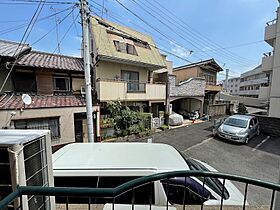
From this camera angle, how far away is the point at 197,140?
1093 cm

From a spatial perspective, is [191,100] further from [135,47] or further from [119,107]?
[119,107]

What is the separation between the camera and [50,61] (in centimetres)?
1138

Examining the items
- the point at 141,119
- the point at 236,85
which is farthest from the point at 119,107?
the point at 236,85

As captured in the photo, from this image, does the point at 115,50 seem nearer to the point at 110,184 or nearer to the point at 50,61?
the point at 50,61

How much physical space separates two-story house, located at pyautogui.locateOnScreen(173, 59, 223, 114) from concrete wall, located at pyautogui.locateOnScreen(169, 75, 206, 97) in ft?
6.33

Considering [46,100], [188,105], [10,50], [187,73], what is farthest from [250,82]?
[10,50]

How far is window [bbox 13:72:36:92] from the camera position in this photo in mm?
9635

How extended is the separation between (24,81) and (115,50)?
6.75 m

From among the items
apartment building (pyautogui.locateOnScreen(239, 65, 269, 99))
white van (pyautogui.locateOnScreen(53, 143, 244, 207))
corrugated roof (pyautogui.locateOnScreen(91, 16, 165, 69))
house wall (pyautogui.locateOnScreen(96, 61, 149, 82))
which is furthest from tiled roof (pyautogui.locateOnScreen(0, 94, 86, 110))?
apartment building (pyautogui.locateOnScreen(239, 65, 269, 99))

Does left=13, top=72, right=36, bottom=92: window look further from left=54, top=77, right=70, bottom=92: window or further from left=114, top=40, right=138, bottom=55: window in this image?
left=114, top=40, right=138, bottom=55: window

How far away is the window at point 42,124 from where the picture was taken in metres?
7.99

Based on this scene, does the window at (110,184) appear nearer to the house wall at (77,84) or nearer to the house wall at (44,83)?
the house wall at (44,83)

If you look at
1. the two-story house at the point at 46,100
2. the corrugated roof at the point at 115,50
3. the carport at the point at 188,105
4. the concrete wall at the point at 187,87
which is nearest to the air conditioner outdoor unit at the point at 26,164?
the two-story house at the point at 46,100

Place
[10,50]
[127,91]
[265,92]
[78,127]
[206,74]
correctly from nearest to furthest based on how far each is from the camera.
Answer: [10,50] < [78,127] < [127,91] < [265,92] < [206,74]
